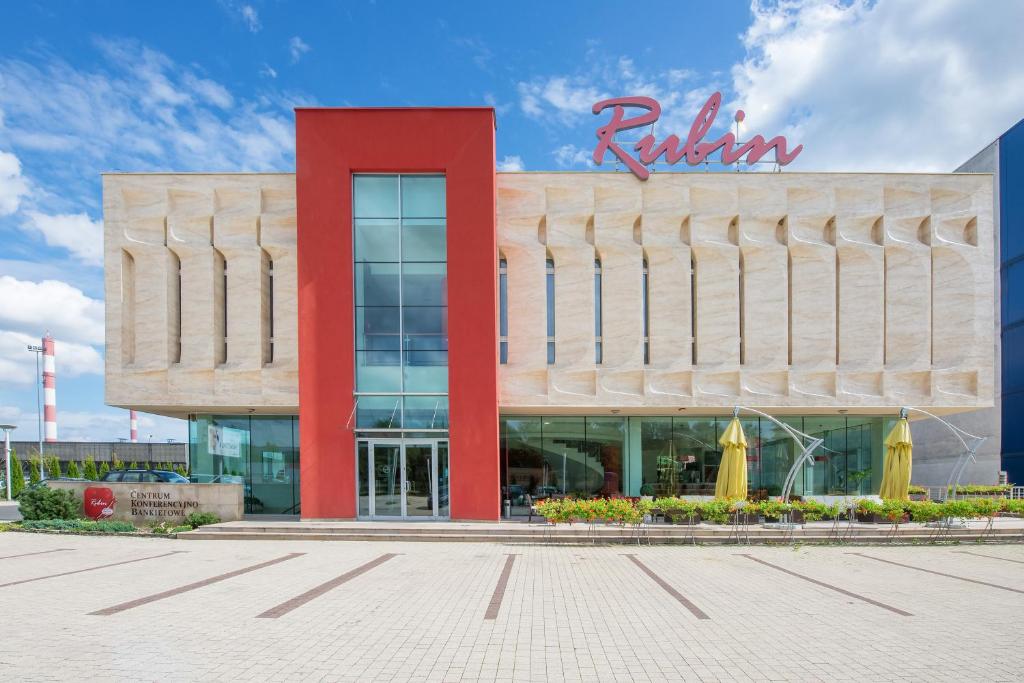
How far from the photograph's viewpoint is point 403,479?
18328 millimetres

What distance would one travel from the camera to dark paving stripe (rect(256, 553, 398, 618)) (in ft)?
27.9

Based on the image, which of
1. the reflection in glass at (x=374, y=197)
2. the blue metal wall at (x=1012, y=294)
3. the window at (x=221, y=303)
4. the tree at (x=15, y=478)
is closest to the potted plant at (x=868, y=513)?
the reflection in glass at (x=374, y=197)

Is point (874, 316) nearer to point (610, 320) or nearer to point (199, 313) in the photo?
point (610, 320)

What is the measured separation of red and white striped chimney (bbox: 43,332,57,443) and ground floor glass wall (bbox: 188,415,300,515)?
4334 cm

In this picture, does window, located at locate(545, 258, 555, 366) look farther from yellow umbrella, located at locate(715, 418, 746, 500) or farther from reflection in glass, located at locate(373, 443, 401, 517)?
yellow umbrella, located at locate(715, 418, 746, 500)

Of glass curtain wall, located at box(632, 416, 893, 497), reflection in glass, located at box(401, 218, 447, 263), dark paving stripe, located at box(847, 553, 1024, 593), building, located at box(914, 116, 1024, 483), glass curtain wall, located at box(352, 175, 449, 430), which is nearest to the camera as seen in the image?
dark paving stripe, located at box(847, 553, 1024, 593)

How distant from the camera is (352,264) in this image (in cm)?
1870

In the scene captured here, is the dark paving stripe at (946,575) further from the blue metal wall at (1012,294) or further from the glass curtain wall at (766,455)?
the blue metal wall at (1012,294)

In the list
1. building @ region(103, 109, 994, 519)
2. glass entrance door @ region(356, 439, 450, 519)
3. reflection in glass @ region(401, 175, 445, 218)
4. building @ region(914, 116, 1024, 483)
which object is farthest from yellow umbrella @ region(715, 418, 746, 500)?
building @ region(914, 116, 1024, 483)

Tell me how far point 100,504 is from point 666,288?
19.5 m

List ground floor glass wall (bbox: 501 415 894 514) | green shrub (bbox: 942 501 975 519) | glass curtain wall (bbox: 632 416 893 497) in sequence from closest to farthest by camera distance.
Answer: green shrub (bbox: 942 501 975 519) < ground floor glass wall (bbox: 501 415 894 514) < glass curtain wall (bbox: 632 416 893 497)

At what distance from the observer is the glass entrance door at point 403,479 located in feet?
59.8

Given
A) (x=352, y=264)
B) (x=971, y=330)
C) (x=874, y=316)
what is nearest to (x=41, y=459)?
(x=352, y=264)

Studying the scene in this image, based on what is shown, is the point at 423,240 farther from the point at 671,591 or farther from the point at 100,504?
the point at 671,591
